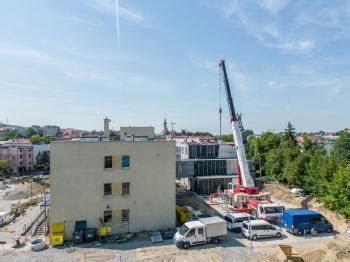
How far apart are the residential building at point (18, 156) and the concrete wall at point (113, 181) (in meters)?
71.9

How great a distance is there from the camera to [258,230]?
88.3 ft

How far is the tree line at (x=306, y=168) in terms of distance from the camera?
32281 millimetres

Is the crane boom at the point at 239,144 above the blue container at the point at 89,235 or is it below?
above

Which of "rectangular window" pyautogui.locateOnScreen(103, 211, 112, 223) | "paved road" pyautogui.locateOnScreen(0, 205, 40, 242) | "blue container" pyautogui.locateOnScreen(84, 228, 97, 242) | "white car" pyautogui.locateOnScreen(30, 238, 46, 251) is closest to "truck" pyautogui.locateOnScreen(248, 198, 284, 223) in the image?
"rectangular window" pyautogui.locateOnScreen(103, 211, 112, 223)

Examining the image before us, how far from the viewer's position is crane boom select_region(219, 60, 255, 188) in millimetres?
38250

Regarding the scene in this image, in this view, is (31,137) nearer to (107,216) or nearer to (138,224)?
(107,216)

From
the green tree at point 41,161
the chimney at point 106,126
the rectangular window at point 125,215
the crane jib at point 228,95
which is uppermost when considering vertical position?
the crane jib at point 228,95

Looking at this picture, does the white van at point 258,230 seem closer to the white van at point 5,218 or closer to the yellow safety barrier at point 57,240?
the yellow safety barrier at point 57,240

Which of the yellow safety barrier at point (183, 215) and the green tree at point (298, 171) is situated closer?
the yellow safety barrier at point (183, 215)

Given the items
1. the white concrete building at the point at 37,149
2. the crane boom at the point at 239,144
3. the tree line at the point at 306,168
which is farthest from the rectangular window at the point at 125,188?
the white concrete building at the point at 37,149

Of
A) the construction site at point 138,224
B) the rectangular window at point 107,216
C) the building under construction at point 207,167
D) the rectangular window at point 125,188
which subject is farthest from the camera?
the building under construction at point 207,167

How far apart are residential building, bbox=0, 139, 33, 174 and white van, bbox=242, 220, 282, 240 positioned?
268 ft

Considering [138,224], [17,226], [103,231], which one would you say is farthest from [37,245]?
[17,226]

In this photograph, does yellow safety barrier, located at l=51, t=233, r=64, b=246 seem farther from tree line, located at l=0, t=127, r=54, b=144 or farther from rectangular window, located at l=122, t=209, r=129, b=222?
tree line, located at l=0, t=127, r=54, b=144
